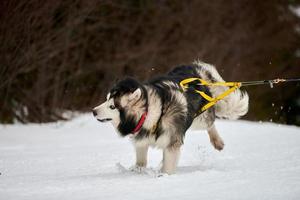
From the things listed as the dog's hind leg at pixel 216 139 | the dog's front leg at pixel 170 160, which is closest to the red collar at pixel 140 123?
the dog's front leg at pixel 170 160

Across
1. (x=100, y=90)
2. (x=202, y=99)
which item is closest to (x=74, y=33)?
(x=100, y=90)

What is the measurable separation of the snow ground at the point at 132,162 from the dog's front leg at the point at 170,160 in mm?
161

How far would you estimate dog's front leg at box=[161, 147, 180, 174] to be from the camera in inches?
249

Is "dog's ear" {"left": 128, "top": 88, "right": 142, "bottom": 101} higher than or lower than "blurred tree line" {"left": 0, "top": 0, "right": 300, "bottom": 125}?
lower

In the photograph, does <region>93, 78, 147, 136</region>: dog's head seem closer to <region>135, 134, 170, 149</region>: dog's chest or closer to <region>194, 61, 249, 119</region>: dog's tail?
<region>135, 134, 170, 149</region>: dog's chest

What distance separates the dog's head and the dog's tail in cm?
183

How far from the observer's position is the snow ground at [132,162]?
16.8 ft

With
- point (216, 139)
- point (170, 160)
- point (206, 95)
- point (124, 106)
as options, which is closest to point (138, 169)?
point (170, 160)

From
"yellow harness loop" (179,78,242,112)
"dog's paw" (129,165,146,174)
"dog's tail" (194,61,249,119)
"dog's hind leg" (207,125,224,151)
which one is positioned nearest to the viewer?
"dog's paw" (129,165,146,174)

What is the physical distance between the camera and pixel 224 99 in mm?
8195

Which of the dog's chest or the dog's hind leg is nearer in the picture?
the dog's chest

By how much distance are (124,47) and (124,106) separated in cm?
1080

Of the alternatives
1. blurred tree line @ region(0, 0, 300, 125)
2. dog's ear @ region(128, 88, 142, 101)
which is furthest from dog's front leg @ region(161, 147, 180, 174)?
blurred tree line @ region(0, 0, 300, 125)

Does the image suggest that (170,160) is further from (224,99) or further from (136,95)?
(224,99)
